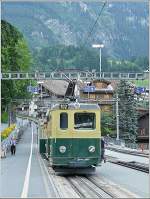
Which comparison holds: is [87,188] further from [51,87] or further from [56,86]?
[51,87]

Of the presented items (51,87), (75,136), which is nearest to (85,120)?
(75,136)

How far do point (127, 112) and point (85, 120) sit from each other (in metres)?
54.2

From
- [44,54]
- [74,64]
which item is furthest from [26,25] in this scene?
[74,64]

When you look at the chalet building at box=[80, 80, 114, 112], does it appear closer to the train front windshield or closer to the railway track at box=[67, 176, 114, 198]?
the train front windshield

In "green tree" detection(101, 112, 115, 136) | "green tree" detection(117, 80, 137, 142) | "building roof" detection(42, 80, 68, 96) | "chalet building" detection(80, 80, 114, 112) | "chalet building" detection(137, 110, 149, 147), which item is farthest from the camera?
"chalet building" detection(80, 80, 114, 112)

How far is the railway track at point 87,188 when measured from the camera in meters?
15.2

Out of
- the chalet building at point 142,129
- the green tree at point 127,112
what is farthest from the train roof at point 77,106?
the chalet building at point 142,129

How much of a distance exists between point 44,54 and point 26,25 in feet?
49.6

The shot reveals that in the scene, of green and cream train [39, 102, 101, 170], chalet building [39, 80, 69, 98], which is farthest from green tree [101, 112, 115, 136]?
green and cream train [39, 102, 101, 170]

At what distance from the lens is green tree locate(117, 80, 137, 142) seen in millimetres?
73188

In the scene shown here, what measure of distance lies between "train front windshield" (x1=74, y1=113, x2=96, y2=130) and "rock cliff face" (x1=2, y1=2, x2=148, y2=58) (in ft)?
19.7

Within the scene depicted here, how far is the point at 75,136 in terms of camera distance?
2075 cm

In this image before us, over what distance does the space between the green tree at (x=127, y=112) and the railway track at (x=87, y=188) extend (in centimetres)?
5231

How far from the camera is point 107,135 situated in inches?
2911
